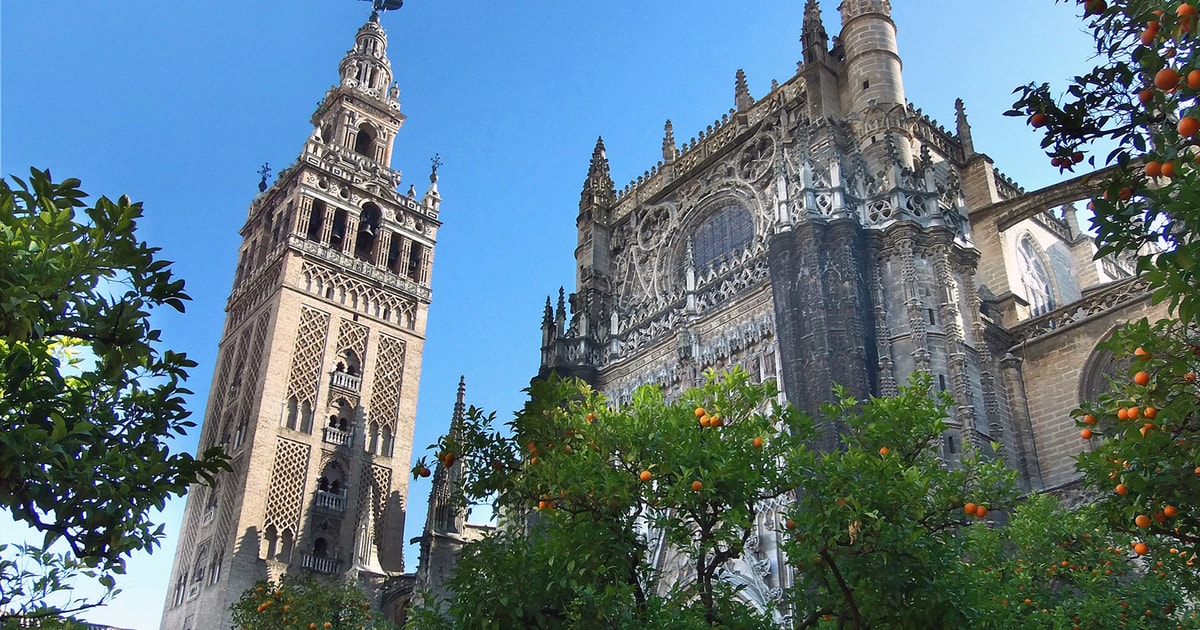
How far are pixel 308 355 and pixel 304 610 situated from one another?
60.0ft

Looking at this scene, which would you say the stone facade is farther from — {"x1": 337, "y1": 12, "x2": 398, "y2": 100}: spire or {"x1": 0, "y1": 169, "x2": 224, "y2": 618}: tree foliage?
{"x1": 337, "y1": 12, "x2": 398, "y2": 100}: spire

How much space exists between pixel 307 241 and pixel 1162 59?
1370 inches

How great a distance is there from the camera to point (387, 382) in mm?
36969

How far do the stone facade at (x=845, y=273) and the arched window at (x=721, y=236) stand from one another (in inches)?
2.5

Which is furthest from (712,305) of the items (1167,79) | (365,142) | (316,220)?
(365,142)

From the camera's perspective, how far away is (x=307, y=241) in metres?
37.4

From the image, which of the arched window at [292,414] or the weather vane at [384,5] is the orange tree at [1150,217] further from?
the weather vane at [384,5]

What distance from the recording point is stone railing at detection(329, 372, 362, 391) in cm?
3516

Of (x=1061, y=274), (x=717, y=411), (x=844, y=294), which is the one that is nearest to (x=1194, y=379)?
(x=717, y=411)

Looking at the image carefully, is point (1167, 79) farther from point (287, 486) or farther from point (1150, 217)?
point (287, 486)

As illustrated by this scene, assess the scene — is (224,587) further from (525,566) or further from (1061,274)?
(1061,274)

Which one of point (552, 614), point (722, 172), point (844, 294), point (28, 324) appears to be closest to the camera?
point (28, 324)

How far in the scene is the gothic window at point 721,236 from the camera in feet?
81.4

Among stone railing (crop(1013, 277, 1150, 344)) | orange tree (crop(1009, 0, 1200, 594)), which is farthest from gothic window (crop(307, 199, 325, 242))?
orange tree (crop(1009, 0, 1200, 594))
